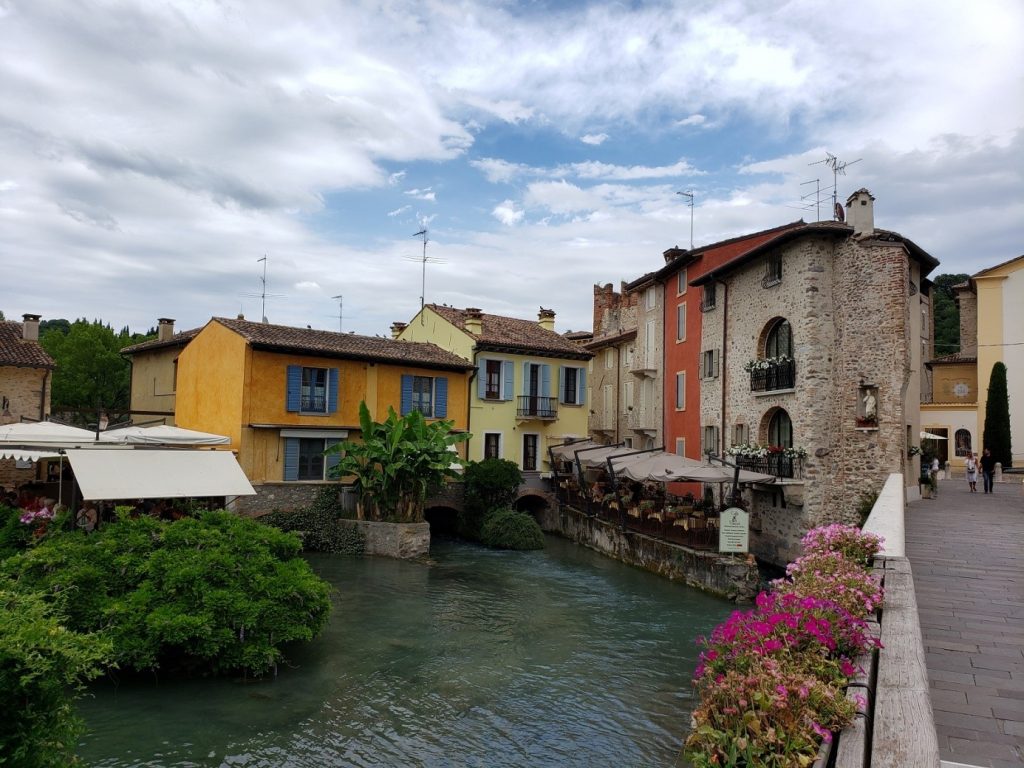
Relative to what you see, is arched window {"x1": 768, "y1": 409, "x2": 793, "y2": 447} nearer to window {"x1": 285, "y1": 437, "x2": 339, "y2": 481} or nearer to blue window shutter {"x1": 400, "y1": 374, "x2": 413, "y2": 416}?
blue window shutter {"x1": 400, "y1": 374, "x2": 413, "y2": 416}

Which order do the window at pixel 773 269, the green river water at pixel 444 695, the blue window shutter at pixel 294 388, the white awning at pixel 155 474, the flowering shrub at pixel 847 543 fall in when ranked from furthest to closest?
1. the blue window shutter at pixel 294 388
2. the window at pixel 773 269
3. the white awning at pixel 155 474
4. the green river water at pixel 444 695
5. the flowering shrub at pixel 847 543

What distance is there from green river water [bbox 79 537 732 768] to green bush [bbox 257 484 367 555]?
5.09 meters

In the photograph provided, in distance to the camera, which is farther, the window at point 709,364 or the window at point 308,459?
the window at point 709,364

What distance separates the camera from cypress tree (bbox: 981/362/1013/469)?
34469 mm

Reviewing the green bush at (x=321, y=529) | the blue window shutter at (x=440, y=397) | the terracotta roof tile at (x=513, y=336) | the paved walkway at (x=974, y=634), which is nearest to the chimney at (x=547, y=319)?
the terracotta roof tile at (x=513, y=336)

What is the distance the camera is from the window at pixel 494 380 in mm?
31500

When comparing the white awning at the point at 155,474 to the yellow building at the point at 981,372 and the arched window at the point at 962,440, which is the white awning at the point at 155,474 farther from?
the arched window at the point at 962,440

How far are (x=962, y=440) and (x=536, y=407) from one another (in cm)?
2539

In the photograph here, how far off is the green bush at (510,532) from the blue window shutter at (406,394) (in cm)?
552

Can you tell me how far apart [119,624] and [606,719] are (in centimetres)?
759

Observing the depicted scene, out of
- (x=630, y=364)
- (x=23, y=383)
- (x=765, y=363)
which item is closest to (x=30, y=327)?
(x=23, y=383)

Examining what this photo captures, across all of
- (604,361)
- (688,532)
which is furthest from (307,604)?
(604,361)

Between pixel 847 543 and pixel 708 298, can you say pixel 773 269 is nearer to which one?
pixel 708 298

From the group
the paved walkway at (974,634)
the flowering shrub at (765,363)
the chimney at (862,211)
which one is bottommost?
the paved walkway at (974,634)
